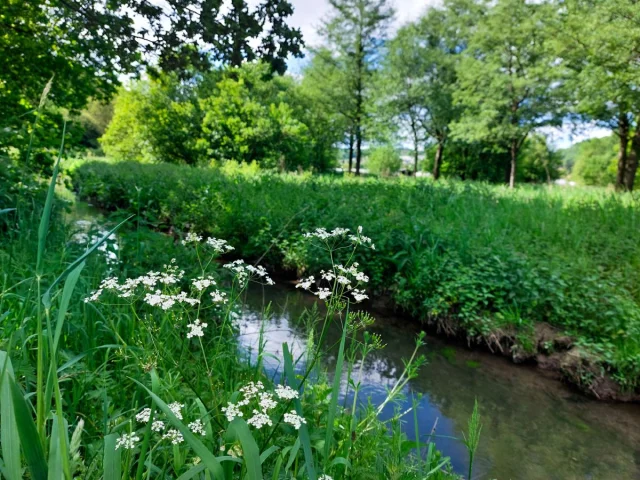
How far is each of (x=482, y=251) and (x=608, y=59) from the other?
14.6 m

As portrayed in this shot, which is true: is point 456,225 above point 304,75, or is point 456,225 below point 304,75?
below

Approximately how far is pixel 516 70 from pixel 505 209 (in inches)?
791

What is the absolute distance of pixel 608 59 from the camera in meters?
15.0

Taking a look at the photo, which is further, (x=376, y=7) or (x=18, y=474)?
(x=376, y=7)

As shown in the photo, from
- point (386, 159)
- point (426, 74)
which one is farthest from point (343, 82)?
point (386, 159)

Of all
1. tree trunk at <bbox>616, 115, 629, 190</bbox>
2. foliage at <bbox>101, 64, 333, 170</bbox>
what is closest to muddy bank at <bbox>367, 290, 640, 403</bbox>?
foliage at <bbox>101, 64, 333, 170</bbox>

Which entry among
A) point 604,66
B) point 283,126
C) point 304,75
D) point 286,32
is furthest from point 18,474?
point 304,75

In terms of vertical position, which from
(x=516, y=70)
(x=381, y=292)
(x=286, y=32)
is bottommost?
(x=381, y=292)

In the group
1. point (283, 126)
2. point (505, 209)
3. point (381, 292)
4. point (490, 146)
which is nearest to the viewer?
point (381, 292)

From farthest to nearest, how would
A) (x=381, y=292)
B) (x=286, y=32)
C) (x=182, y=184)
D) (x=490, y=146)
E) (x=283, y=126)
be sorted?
1. (x=490, y=146)
2. (x=283, y=126)
3. (x=182, y=184)
4. (x=381, y=292)
5. (x=286, y=32)

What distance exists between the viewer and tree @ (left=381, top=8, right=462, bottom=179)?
2673cm

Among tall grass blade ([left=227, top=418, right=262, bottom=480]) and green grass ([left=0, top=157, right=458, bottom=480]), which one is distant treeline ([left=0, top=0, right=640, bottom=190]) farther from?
tall grass blade ([left=227, top=418, right=262, bottom=480])

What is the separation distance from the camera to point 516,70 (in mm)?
23734

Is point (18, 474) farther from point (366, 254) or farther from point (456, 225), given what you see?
point (456, 225)
